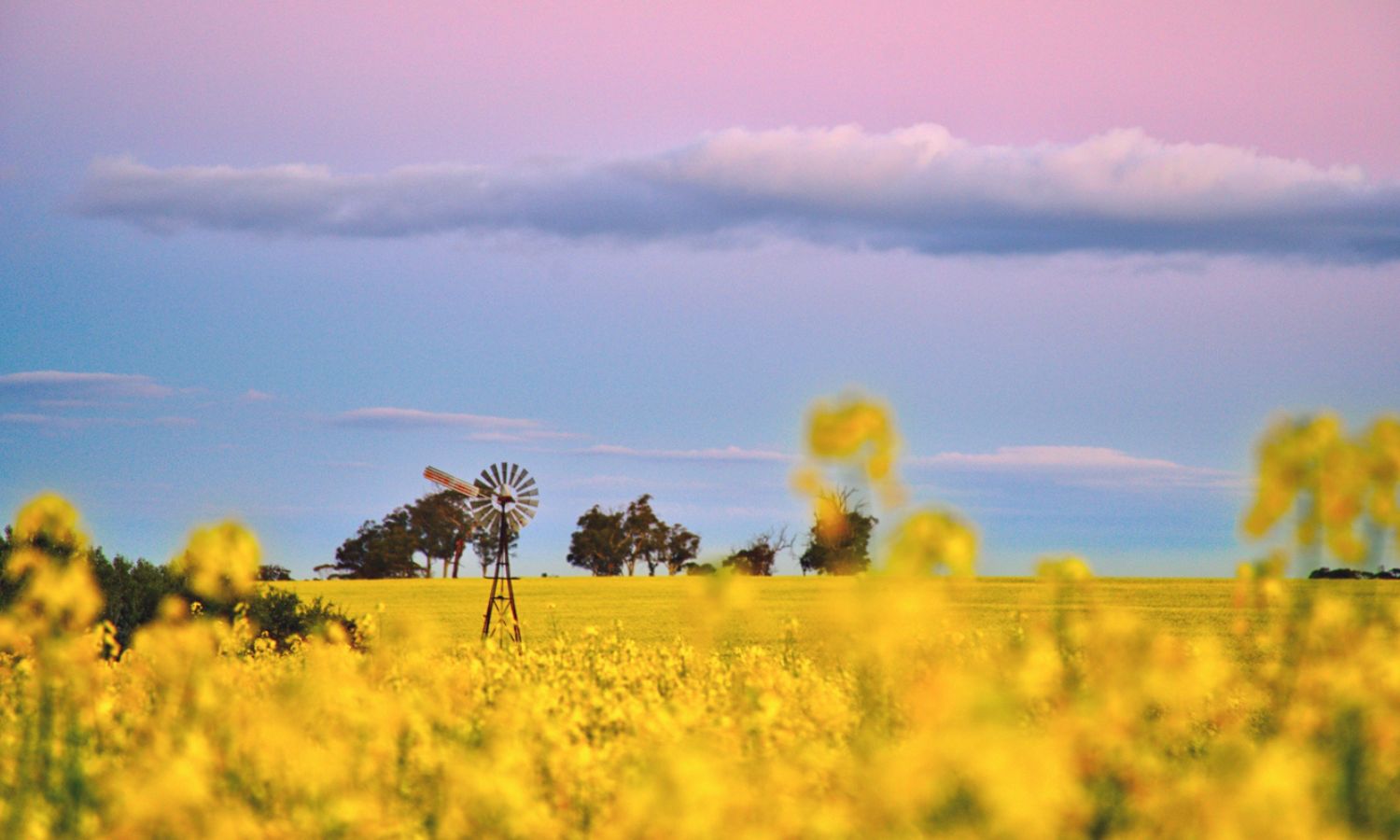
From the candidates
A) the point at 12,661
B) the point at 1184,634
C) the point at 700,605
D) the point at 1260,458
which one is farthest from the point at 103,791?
the point at 1184,634

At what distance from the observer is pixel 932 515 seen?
533 centimetres

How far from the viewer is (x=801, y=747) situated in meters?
5.83

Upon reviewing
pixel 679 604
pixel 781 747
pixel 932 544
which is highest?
pixel 932 544

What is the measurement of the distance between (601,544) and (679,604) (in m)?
40.4

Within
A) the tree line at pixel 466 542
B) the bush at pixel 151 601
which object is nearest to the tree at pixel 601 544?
the tree line at pixel 466 542

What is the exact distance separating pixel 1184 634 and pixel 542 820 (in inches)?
852

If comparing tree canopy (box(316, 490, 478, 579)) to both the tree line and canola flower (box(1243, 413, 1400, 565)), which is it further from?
canola flower (box(1243, 413, 1400, 565))

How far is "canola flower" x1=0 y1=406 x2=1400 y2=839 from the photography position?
341 centimetres

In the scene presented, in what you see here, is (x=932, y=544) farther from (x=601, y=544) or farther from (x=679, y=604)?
(x=601, y=544)

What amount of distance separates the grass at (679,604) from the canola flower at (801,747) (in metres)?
3.16

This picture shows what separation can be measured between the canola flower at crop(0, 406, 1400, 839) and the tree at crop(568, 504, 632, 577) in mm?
64536

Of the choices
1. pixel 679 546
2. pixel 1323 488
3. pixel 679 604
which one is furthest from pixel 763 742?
pixel 679 546

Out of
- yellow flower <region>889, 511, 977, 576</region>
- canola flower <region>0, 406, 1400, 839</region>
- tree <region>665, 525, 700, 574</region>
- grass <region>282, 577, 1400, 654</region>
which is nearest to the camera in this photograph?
canola flower <region>0, 406, 1400, 839</region>

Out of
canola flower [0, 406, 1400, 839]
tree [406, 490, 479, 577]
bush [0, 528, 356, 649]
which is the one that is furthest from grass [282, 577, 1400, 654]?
tree [406, 490, 479, 577]
